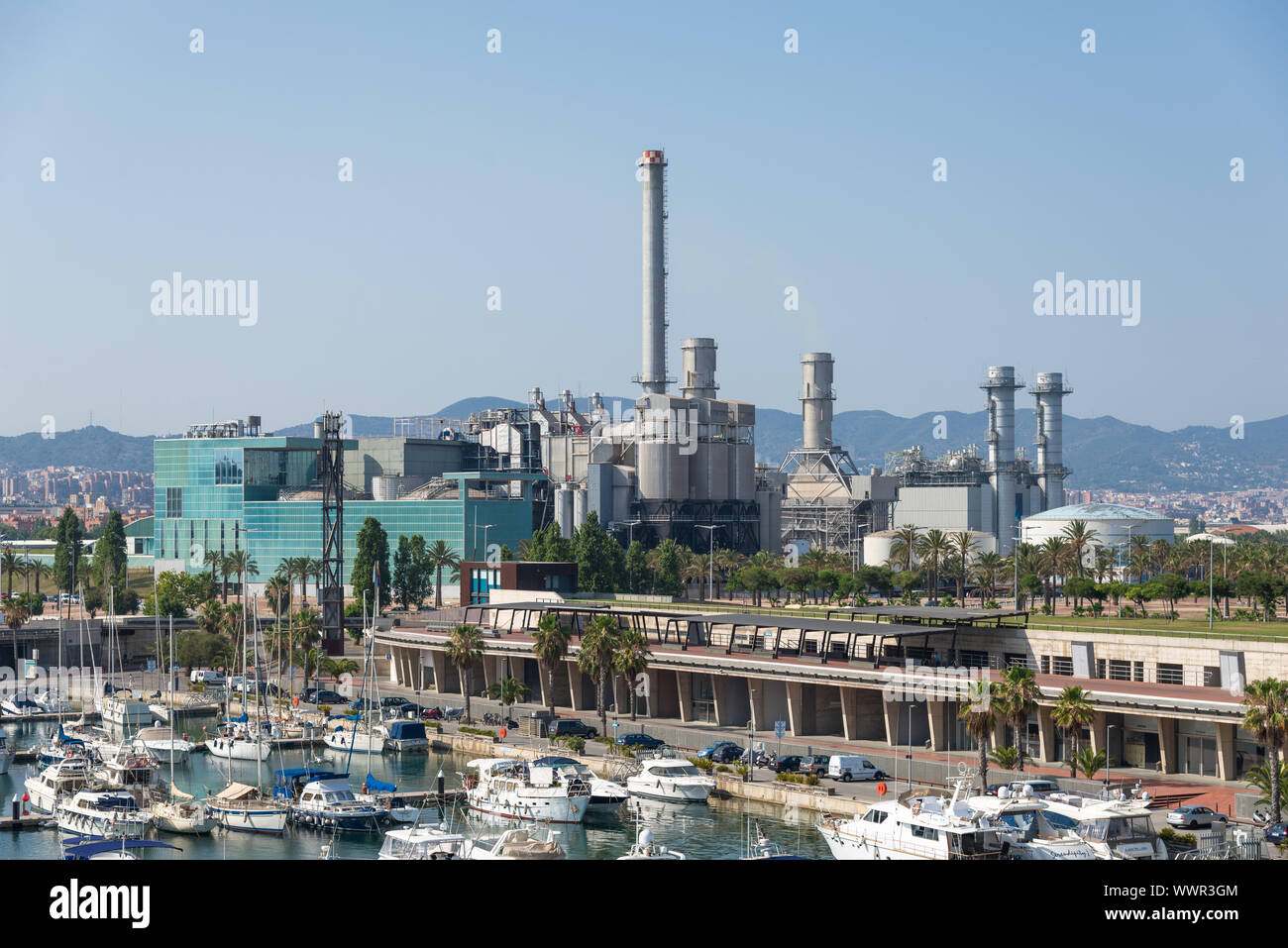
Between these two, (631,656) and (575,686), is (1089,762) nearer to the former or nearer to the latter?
(631,656)

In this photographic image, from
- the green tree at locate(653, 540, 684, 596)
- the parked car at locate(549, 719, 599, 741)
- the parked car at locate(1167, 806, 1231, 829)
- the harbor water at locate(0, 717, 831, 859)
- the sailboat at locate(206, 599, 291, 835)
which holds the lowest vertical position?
the harbor water at locate(0, 717, 831, 859)

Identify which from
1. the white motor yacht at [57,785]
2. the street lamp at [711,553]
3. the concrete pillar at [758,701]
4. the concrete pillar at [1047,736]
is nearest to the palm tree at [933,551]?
the street lamp at [711,553]

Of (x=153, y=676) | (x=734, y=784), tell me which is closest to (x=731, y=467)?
(x=153, y=676)

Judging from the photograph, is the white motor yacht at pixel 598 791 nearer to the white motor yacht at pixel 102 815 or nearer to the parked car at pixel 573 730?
the parked car at pixel 573 730

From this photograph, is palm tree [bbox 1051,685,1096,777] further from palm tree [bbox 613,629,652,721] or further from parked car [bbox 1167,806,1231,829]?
palm tree [bbox 613,629,652,721]

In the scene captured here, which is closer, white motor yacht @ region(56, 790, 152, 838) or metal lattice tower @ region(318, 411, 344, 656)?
white motor yacht @ region(56, 790, 152, 838)

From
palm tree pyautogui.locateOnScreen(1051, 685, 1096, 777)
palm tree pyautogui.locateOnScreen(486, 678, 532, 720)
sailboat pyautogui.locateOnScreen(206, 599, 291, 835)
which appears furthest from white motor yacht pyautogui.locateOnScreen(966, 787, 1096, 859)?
palm tree pyautogui.locateOnScreen(486, 678, 532, 720)
